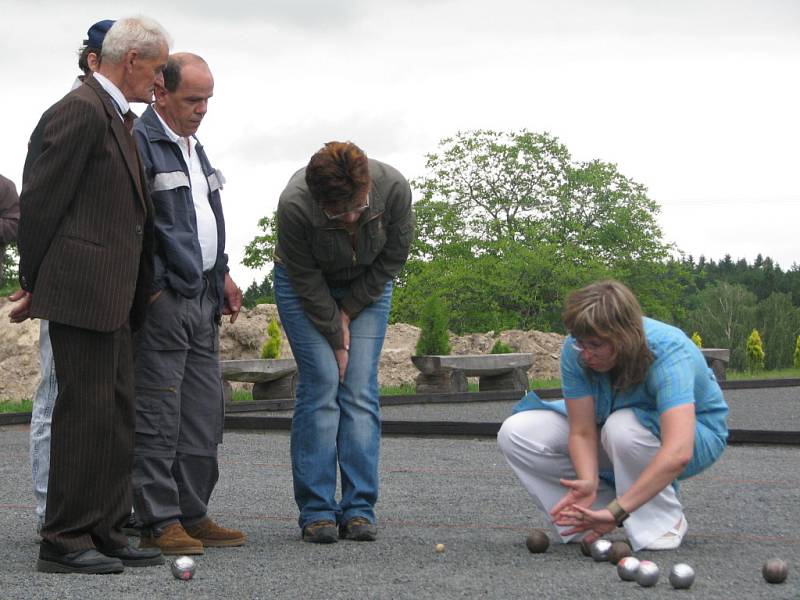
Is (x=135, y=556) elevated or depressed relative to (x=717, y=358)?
depressed

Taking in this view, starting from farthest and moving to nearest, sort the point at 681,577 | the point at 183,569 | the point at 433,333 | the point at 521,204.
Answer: the point at 521,204, the point at 433,333, the point at 183,569, the point at 681,577

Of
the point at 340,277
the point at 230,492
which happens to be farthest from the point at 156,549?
the point at 230,492

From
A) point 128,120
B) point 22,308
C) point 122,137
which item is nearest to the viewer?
point 122,137

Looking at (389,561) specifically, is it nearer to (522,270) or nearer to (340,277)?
(340,277)

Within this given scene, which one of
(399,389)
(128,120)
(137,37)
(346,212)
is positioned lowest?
(399,389)

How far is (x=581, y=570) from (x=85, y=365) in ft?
5.92

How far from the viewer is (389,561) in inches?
180

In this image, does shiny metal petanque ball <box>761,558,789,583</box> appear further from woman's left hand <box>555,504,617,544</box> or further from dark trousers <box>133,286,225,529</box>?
dark trousers <box>133,286,225,529</box>

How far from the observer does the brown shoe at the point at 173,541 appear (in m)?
4.74

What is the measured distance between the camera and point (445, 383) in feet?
54.4

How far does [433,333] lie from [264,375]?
10.4 ft

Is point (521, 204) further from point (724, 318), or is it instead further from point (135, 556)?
point (135, 556)

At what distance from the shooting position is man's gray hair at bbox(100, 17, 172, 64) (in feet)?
14.1

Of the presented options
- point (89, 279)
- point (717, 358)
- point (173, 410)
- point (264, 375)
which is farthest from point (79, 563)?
point (717, 358)
